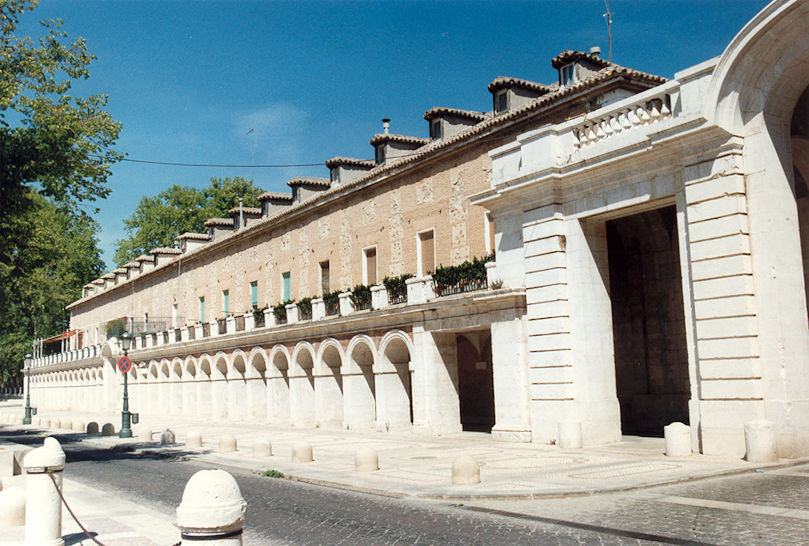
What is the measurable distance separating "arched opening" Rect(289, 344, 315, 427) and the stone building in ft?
0.28

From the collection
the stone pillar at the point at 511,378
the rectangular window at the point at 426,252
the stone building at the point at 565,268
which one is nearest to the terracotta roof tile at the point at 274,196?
the stone building at the point at 565,268

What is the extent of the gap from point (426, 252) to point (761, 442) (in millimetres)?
15532

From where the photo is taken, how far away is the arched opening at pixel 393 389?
82.4 feet

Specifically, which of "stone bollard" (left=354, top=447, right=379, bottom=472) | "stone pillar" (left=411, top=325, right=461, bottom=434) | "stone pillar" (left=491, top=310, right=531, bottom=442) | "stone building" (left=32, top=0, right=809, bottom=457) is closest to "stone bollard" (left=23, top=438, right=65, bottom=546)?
"stone bollard" (left=354, top=447, right=379, bottom=472)

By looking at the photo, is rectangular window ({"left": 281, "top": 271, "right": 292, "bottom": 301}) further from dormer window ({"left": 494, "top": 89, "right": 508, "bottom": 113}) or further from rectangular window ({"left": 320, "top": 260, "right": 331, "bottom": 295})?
dormer window ({"left": 494, "top": 89, "right": 508, "bottom": 113})

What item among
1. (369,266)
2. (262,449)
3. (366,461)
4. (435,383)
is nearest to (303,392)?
(369,266)

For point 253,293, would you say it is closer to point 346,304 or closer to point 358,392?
point 346,304

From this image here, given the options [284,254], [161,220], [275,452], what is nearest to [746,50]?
[275,452]

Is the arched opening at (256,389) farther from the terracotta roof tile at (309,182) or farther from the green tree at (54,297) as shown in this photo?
the green tree at (54,297)

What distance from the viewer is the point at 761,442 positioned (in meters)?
12.9

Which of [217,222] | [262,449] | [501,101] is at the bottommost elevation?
[262,449]

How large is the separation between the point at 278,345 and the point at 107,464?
47.2 feet

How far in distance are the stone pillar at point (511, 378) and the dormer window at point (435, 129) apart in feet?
36.0

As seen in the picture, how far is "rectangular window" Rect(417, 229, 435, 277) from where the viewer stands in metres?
26.5
